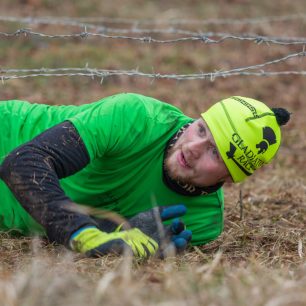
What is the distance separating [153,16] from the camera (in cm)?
1001

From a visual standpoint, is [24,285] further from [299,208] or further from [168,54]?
[168,54]

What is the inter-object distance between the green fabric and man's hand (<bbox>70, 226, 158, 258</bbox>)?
0.41 metres

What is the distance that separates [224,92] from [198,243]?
4.35 m

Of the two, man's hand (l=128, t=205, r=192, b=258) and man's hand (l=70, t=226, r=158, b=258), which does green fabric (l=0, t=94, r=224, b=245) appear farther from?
man's hand (l=70, t=226, r=158, b=258)

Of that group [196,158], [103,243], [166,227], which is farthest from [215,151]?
[103,243]

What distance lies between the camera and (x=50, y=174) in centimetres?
343

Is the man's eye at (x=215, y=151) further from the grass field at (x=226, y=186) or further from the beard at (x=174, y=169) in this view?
the grass field at (x=226, y=186)

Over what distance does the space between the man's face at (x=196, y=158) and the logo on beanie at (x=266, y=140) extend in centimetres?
A: 20

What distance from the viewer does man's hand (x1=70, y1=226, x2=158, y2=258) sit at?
3361 mm

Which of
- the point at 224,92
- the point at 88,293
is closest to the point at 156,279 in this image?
the point at 88,293

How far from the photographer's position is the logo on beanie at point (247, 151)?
3.72 m

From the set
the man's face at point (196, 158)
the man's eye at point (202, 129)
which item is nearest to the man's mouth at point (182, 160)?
the man's face at point (196, 158)

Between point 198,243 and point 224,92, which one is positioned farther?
point 224,92

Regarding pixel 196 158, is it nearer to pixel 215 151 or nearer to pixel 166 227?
pixel 215 151
